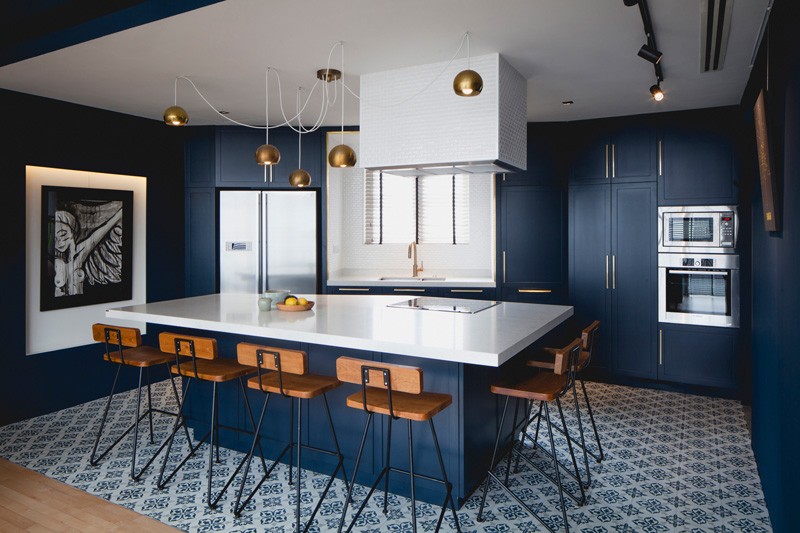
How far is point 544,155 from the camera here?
6.11m

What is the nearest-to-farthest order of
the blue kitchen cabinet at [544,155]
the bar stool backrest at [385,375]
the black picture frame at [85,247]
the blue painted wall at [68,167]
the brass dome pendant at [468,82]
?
the bar stool backrest at [385,375] < the brass dome pendant at [468,82] < the blue painted wall at [68,167] < the black picture frame at [85,247] < the blue kitchen cabinet at [544,155]

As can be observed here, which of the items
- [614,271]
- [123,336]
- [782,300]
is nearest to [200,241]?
[123,336]

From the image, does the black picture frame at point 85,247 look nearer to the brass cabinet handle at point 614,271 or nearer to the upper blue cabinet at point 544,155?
the upper blue cabinet at point 544,155

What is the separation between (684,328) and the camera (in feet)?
18.0

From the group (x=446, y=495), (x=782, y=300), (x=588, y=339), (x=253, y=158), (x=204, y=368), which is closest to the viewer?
(x=782, y=300)

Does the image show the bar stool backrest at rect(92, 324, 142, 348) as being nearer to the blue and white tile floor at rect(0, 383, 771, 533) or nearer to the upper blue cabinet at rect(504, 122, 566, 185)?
the blue and white tile floor at rect(0, 383, 771, 533)

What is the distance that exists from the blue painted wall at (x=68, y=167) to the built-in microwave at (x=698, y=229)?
531 centimetres

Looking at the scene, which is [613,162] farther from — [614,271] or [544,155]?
[614,271]

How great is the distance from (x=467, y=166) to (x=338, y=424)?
215 cm

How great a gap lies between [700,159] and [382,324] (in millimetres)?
3970

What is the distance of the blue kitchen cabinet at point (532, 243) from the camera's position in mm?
6129

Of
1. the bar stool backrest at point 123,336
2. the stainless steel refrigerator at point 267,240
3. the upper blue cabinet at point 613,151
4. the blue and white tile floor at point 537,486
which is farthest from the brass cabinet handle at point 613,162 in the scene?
the bar stool backrest at point 123,336

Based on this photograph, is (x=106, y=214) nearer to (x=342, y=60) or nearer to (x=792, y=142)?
(x=342, y=60)

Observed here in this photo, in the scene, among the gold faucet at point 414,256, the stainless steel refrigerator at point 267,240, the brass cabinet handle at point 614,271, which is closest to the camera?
the brass cabinet handle at point 614,271
